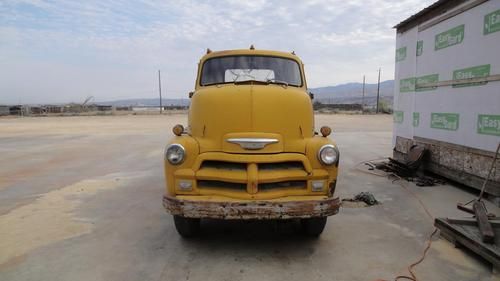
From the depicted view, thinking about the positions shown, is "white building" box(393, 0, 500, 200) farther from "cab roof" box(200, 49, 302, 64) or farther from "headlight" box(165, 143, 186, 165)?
"headlight" box(165, 143, 186, 165)

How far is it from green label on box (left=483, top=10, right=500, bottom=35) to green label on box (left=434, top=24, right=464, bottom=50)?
2.28 feet

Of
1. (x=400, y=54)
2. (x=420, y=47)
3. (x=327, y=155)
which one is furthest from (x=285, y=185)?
(x=400, y=54)

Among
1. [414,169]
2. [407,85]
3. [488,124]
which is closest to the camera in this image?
[488,124]

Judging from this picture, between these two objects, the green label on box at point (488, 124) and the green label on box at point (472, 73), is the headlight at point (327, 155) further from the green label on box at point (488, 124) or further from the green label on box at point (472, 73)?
the green label on box at point (472, 73)

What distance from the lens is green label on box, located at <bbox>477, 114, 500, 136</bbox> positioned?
613 cm

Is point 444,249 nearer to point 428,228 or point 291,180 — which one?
point 428,228

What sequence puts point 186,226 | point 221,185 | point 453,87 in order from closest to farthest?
point 221,185 < point 186,226 < point 453,87

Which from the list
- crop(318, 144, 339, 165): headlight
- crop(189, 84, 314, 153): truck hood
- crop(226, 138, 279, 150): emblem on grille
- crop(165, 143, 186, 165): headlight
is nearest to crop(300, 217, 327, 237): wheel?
crop(318, 144, 339, 165): headlight

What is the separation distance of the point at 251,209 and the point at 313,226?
114 centimetres

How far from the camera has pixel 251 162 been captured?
13.3 ft

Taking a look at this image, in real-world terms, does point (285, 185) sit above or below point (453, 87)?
below

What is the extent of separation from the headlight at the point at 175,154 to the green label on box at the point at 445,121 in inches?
227

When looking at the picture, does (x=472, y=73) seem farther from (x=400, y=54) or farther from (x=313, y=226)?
(x=313, y=226)

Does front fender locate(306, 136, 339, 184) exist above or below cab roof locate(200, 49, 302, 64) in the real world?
below
